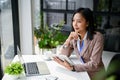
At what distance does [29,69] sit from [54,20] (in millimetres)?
1213

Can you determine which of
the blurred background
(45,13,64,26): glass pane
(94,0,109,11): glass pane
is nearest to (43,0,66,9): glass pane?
the blurred background

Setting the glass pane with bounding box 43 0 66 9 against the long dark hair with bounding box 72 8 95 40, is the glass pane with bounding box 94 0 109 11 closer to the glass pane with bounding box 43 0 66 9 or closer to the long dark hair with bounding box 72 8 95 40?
the glass pane with bounding box 43 0 66 9

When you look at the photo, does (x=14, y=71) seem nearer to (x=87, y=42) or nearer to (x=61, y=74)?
(x=61, y=74)

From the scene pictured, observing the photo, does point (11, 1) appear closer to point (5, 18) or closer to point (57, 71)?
point (5, 18)

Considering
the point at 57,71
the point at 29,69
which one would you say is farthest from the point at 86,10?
the point at 29,69

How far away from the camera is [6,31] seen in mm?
2590

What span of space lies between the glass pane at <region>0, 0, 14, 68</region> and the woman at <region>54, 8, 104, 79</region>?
0.77 meters

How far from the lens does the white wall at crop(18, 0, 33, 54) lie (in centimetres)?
264

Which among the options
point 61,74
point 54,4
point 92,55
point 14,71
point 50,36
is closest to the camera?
point 14,71

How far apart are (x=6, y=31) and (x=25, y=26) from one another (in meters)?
0.26

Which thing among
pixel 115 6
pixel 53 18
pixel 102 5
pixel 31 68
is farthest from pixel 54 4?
pixel 31 68

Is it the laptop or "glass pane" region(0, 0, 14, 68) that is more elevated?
"glass pane" region(0, 0, 14, 68)

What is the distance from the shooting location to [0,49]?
83.8 inches

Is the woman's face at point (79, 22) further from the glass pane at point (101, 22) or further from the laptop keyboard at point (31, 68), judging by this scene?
the glass pane at point (101, 22)
